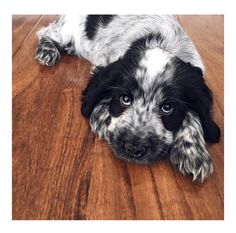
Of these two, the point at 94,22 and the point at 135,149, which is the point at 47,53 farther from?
the point at 135,149

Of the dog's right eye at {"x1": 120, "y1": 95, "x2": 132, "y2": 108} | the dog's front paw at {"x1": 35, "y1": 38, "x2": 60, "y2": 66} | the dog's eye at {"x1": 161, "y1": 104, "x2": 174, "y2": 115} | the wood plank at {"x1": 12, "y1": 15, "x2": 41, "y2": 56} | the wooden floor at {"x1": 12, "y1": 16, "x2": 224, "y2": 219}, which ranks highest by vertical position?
the wood plank at {"x1": 12, "y1": 15, "x2": 41, "y2": 56}

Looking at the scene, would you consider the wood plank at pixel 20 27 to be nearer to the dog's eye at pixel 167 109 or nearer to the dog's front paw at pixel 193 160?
the dog's eye at pixel 167 109

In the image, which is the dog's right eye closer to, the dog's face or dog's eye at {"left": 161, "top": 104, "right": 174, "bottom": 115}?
the dog's face

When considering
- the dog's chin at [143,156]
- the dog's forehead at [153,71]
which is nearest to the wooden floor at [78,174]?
the dog's chin at [143,156]

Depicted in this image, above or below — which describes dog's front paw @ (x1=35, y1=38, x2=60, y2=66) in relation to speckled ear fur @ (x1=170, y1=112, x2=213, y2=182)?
above

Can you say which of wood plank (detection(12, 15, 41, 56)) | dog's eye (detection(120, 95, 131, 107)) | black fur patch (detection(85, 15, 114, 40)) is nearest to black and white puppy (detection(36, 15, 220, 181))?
dog's eye (detection(120, 95, 131, 107))

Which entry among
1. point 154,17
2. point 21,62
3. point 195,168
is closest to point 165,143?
point 195,168
